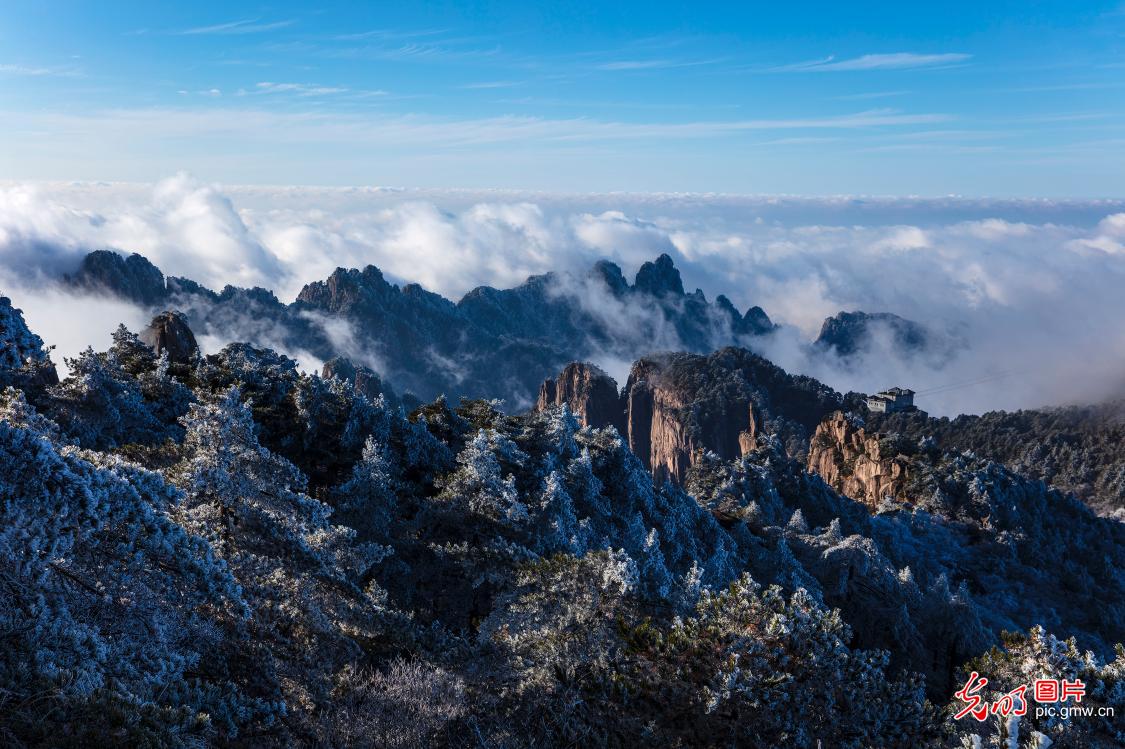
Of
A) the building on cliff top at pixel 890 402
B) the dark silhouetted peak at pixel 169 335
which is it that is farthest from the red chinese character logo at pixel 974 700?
the building on cliff top at pixel 890 402

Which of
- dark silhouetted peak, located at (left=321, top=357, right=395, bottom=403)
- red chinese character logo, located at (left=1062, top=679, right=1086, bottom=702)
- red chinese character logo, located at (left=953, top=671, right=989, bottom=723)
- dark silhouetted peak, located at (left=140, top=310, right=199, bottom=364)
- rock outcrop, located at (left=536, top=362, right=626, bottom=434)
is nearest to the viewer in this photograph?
red chinese character logo, located at (left=1062, top=679, right=1086, bottom=702)

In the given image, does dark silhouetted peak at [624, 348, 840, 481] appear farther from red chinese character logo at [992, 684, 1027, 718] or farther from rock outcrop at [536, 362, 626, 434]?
red chinese character logo at [992, 684, 1027, 718]

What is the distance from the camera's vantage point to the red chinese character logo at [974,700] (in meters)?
17.2

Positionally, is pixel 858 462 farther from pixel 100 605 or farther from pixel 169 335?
pixel 100 605

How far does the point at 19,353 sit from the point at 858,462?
9441 centimetres

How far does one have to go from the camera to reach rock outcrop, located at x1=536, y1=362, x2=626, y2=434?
7382 inches

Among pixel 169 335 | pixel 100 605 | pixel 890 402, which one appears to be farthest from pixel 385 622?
pixel 890 402

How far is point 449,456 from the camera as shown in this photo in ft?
157

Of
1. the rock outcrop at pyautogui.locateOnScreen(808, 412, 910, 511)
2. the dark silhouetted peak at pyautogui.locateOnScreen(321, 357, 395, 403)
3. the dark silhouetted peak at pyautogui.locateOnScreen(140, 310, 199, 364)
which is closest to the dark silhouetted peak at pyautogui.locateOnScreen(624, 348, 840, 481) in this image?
the rock outcrop at pyautogui.locateOnScreen(808, 412, 910, 511)

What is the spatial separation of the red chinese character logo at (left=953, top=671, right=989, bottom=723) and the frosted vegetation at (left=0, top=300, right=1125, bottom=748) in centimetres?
39

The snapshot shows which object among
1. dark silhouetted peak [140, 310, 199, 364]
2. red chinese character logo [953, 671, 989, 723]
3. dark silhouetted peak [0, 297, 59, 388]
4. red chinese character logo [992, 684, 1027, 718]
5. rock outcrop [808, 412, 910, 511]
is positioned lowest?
rock outcrop [808, 412, 910, 511]

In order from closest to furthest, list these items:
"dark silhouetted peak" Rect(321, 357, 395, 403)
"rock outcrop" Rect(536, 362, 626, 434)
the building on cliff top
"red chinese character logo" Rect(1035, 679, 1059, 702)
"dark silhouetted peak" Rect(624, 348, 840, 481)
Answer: "red chinese character logo" Rect(1035, 679, 1059, 702) → "dark silhouetted peak" Rect(624, 348, 840, 481) → the building on cliff top → "dark silhouetted peak" Rect(321, 357, 395, 403) → "rock outcrop" Rect(536, 362, 626, 434)

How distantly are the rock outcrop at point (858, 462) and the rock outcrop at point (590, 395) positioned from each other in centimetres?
7238

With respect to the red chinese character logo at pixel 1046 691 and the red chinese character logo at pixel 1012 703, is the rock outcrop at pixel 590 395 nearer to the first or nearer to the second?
the red chinese character logo at pixel 1046 691
